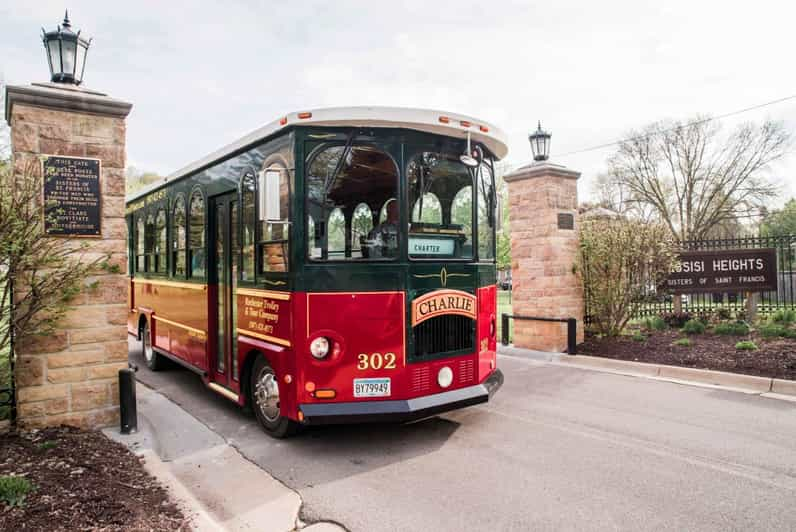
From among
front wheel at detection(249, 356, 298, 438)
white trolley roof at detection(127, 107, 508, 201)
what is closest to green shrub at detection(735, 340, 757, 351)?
white trolley roof at detection(127, 107, 508, 201)

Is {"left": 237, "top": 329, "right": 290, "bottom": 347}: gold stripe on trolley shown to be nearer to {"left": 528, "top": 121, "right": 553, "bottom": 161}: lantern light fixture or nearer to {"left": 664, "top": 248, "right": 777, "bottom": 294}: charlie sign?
{"left": 528, "top": 121, "right": 553, "bottom": 161}: lantern light fixture

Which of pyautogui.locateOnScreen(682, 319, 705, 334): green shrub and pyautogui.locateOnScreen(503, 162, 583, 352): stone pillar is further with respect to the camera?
pyautogui.locateOnScreen(682, 319, 705, 334): green shrub

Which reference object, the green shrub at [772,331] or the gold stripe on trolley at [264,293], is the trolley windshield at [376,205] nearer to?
the gold stripe on trolley at [264,293]

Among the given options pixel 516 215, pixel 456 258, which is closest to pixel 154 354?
pixel 456 258

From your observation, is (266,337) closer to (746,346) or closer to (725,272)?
(746,346)

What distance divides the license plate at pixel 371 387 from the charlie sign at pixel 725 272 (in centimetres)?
780

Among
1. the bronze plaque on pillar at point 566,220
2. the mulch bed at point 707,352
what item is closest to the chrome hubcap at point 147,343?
the mulch bed at point 707,352

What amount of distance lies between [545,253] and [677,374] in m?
3.09

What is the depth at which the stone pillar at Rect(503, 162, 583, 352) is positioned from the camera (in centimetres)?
981

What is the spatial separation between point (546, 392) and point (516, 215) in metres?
4.35

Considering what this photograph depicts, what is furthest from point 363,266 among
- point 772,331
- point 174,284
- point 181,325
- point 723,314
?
point 723,314

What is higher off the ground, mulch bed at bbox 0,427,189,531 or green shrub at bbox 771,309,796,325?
Answer: green shrub at bbox 771,309,796,325

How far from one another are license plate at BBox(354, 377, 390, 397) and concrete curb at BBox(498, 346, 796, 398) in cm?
487

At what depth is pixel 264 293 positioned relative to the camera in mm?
5191
